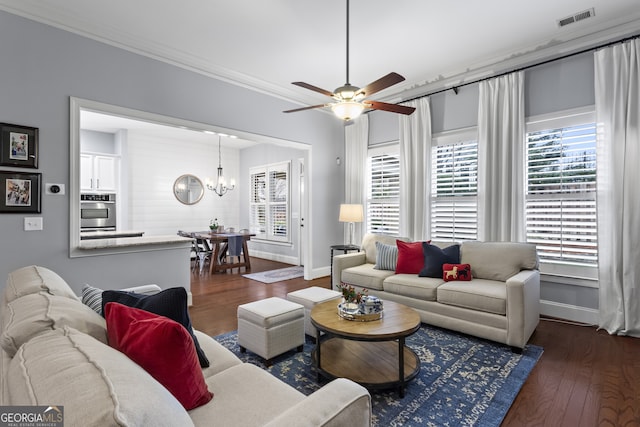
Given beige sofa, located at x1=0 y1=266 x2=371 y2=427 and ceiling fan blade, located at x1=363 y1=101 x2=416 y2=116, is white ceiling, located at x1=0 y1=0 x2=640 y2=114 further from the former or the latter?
beige sofa, located at x1=0 y1=266 x2=371 y2=427

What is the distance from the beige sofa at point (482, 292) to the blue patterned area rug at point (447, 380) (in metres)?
0.17

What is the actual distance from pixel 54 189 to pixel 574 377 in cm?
482

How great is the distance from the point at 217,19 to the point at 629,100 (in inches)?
165

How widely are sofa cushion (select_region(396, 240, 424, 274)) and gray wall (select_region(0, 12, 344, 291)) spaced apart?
8.83 feet

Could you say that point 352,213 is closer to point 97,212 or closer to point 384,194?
point 384,194

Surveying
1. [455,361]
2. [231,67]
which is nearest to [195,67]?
[231,67]

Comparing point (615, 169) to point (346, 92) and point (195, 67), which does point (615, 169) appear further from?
point (195, 67)

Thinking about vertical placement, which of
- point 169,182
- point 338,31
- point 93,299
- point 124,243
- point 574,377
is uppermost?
point 338,31

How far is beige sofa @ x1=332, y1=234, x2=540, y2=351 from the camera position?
9.37 feet

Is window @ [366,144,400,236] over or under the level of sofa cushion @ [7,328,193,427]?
over

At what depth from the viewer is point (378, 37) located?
3629 mm

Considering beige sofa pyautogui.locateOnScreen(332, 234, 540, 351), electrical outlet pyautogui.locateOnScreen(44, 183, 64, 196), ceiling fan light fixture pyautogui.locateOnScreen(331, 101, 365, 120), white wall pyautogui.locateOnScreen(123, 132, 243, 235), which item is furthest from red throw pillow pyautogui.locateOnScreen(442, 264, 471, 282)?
white wall pyautogui.locateOnScreen(123, 132, 243, 235)

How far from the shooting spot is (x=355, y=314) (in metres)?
2.47

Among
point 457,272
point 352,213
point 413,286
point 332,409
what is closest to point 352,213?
point 352,213
